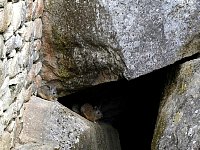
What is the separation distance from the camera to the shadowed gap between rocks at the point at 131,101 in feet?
11.1

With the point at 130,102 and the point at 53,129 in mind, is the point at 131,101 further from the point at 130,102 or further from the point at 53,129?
the point at 53,129

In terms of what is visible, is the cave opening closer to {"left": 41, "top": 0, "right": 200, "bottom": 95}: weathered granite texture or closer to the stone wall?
{"left": 41, "top": 0, "right": 200, "bottom": 95}: weathered granite texture

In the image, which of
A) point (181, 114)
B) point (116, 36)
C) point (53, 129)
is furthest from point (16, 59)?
point (181, 114)

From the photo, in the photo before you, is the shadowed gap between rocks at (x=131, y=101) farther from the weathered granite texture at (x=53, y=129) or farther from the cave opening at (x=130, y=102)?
the weathered granite texture at (x=53, y=129)

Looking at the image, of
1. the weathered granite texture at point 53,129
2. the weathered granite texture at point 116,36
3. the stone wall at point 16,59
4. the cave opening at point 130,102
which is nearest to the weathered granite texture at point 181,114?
the weathered granite texture at point 116,36

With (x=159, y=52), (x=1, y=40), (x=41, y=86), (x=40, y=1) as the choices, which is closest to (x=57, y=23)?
(x=40, y=1)

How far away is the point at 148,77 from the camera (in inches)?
143

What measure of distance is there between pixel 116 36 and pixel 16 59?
72cm

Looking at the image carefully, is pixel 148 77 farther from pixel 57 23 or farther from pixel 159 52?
pixel 57 23

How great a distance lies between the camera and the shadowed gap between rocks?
338 centimetres

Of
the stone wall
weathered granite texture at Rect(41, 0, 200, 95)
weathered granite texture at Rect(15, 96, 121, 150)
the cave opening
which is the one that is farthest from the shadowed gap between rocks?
the stone wall

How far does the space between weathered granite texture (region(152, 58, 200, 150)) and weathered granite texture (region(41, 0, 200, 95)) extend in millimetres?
205

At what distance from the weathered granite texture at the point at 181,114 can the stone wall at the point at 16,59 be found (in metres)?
0.80

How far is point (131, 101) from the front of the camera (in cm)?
396
